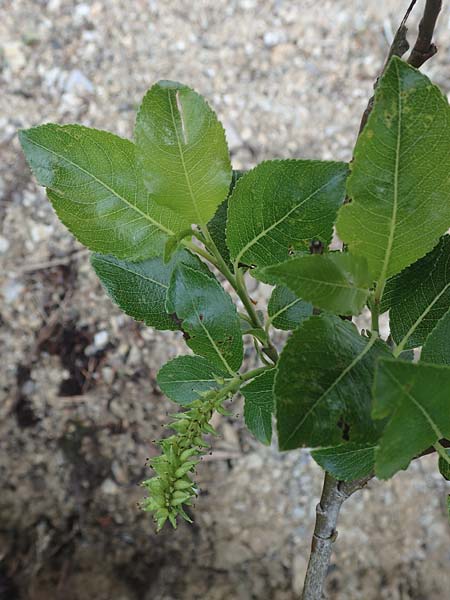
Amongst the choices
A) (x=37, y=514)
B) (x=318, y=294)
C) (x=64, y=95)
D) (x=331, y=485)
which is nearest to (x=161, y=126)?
(x=318, y=294)

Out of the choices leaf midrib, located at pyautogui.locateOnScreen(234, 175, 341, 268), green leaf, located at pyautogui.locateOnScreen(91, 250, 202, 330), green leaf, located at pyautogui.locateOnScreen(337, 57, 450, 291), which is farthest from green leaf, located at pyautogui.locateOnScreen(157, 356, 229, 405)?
green leaf, located at pyautogui.locateOnScreen(337, 57, 450, 291)

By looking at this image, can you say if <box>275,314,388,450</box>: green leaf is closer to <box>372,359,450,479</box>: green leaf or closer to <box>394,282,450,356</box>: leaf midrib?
<box>372,359,450,479</box>: green leaf

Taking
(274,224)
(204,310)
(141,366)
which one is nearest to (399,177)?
(274,224)

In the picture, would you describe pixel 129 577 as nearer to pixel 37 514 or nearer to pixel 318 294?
Result: pixel 37 514

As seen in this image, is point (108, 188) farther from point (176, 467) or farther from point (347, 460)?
point (347, 460)

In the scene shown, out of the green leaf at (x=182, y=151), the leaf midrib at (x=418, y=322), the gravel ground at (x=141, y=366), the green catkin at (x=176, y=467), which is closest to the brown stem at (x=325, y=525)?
the leaf midrib at (x=418, y=322)

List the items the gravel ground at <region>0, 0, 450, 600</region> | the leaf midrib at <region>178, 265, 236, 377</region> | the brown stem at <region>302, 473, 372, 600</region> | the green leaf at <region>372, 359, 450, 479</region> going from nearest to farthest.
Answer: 1. the green leaf at <region>372, 359, 450, 479</region>
2. the leaf midrib at <region>178, 265, 236, 377</region>
3. the brown stem at <region>302, 473, 372, 600</region>
4. the gravel ground at <region>0, 0, 450, 600</region>

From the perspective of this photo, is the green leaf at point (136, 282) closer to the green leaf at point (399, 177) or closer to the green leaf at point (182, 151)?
the green leaf at point (182, 151)
